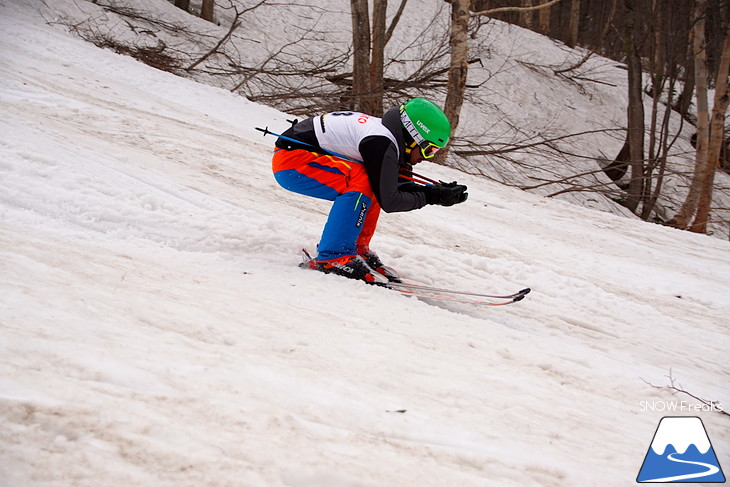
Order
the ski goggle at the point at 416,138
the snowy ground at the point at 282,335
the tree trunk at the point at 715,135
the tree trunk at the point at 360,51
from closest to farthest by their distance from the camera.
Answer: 1. the snowy ground at the point at 282,335
2. the ski goggle at the point at 416,138
3. the tree trunk at the point at 360,51
4. the tree trunk at the point at 715,135

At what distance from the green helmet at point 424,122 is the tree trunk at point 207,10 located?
564 inches

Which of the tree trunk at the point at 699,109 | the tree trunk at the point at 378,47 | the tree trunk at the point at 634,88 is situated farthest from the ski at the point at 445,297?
the tree trunk at the point at 634,88

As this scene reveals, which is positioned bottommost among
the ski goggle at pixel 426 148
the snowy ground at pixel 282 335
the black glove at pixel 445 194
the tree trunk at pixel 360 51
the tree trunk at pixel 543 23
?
the snowy ground at pixel 282 335

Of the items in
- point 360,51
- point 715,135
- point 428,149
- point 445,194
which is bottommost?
point 445,194

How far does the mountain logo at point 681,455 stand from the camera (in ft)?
7.37

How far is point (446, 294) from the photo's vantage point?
4289 mm

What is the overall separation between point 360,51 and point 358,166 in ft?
28.7

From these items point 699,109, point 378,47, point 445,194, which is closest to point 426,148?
point 445,194

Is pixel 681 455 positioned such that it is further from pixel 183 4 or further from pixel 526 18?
pixel 526 18

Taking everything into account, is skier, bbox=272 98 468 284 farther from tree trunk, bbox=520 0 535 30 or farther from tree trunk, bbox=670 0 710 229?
tree trunk, bbox=520 0 535 30

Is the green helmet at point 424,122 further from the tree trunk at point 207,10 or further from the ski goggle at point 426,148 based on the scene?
the tree trunk at point 207,10

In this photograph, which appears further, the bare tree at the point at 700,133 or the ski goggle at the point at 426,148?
the bare tree at the point at 700,133

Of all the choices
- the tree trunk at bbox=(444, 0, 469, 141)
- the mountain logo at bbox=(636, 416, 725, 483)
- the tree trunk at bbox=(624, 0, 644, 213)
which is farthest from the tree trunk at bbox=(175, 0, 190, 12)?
the mountain logo at bbox=(636, 416, 725, 483)

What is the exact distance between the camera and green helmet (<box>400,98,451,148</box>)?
411 cm
